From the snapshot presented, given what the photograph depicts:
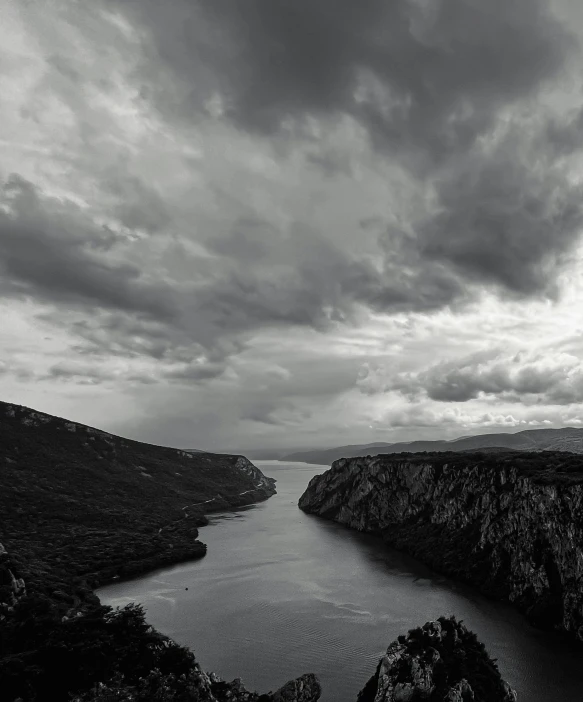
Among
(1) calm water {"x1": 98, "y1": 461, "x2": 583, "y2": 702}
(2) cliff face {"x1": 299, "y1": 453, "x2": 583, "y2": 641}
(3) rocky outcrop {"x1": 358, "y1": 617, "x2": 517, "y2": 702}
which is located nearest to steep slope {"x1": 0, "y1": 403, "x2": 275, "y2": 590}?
(1) calm water {"x1": 98, "y1": 461, "x2": 583, "y2": 702}

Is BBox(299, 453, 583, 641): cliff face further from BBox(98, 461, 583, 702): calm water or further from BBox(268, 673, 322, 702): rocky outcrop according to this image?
BBox(268, 673, 322, 702): rocky outcrop

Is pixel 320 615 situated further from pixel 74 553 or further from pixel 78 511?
pixel 78 511

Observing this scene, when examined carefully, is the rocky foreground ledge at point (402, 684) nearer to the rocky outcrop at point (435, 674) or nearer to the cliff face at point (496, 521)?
the rocky outcrop at point (435, 674)

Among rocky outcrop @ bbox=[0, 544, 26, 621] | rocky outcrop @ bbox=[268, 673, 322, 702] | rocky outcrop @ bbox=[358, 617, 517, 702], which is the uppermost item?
rocky outcrop @ bbox=[0, 544, 26, 621]

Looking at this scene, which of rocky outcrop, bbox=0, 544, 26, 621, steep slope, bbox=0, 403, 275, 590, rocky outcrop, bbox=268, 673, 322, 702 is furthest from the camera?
steep slope, bbox=0, 403, 275, 590

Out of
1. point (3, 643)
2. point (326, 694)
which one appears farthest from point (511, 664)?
point (3, 643)

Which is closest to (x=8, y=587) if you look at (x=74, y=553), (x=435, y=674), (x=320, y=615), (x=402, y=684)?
(x=74, y=553)

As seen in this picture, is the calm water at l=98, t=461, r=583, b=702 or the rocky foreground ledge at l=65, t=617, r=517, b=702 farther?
the calm water at l=98, t=461, r=583, b=702

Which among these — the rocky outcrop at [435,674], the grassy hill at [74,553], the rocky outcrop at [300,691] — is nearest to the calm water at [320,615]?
the rocky outcrop at [300,691]
